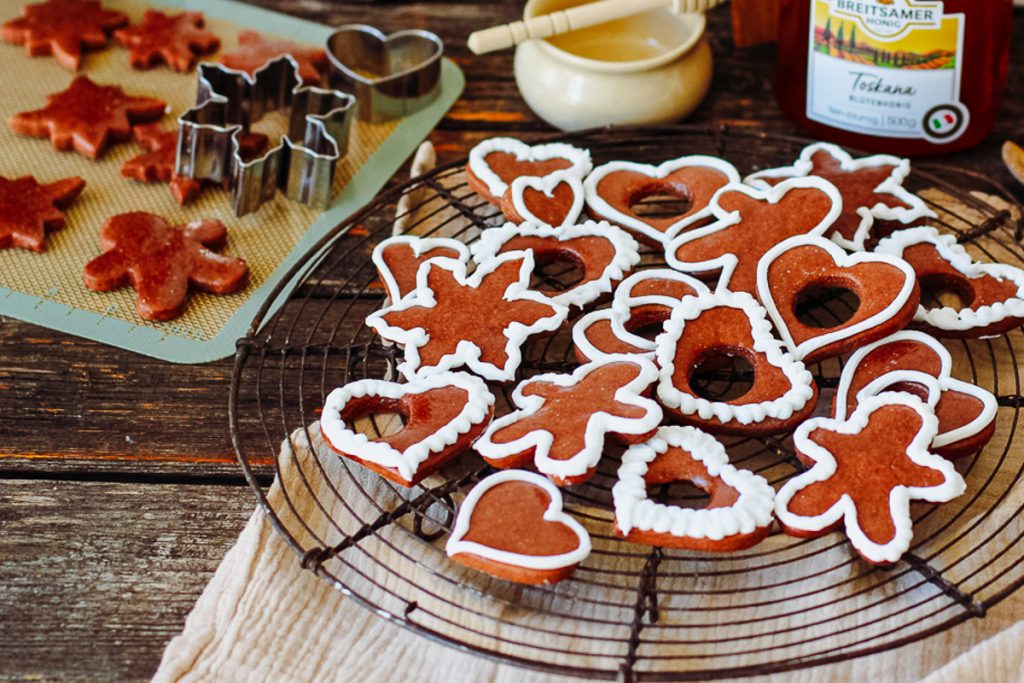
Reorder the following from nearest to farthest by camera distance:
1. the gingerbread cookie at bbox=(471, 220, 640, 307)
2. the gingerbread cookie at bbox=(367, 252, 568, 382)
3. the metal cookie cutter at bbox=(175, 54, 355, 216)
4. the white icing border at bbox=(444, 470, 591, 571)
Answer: the white icing border at bbox=(444, 470, 591, 571)
the gingerbread cookie at bbox=(367, 252, 568, 382)
the gingerbread cookie at bbox=(471, 220, 640, 307)
the metal cookie cutter at bbox=(175, 54, 355, 216)

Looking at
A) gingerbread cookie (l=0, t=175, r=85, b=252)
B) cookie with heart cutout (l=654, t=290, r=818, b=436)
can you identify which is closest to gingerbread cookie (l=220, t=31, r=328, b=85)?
gingerbread cookie (l=0, t=175, r=85, b=252)

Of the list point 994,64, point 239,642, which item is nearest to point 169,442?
point 239,642

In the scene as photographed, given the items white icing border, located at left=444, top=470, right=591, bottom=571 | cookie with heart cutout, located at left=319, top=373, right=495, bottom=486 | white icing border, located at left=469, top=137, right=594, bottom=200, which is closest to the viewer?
white icing border, located at left=444, top=470, right=591, bottom=571

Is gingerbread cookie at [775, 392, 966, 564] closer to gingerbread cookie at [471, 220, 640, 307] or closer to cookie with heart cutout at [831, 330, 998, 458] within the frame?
cookie with heart cutout at [831, 330, 998, 458]

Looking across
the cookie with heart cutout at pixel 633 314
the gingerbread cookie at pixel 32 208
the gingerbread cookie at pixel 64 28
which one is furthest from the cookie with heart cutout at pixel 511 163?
the gingerbread cookie at pixel 64 28

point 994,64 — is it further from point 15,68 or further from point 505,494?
point 15,68
